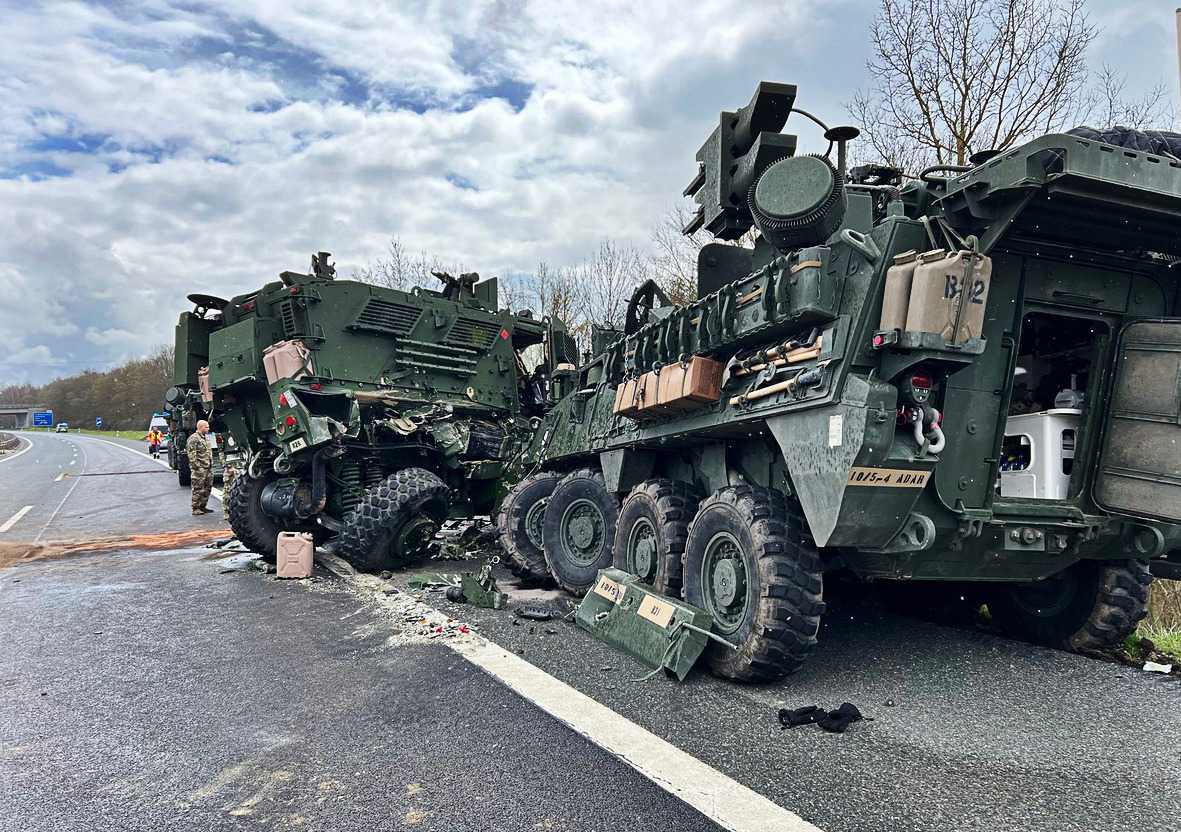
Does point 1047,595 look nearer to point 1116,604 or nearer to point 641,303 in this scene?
point 1116,604

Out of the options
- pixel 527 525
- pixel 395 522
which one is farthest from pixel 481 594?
pixel 395 522

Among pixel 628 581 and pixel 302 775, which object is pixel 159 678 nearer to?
pixel 302 775

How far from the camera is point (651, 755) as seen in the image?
3.73m

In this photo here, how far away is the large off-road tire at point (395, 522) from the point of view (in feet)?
27.4

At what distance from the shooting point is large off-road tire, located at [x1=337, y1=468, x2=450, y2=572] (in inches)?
329

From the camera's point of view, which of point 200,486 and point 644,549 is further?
point 200,486

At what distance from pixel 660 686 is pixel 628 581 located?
1231mm

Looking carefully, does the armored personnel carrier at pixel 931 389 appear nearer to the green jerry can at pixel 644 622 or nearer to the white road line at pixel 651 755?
the green jerry can at pixel 644 622

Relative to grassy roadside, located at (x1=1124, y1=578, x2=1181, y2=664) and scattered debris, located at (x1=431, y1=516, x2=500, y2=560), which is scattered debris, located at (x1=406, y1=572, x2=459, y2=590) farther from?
grassy roadside, located at (x1=1124, y1=578, x2=1181, y2=664)

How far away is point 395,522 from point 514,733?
184 inches

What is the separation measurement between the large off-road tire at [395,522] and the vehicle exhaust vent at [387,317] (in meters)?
2.08

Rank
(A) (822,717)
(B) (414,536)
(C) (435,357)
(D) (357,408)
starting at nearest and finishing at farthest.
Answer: (A) (822,717) → (B) (414,536) → (D) (357,408) → (C) (435,357)

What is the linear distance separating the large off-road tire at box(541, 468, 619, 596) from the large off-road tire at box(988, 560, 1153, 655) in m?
3.03

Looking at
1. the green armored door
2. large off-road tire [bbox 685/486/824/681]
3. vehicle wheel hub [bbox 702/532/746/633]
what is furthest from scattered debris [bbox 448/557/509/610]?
the green armored door
